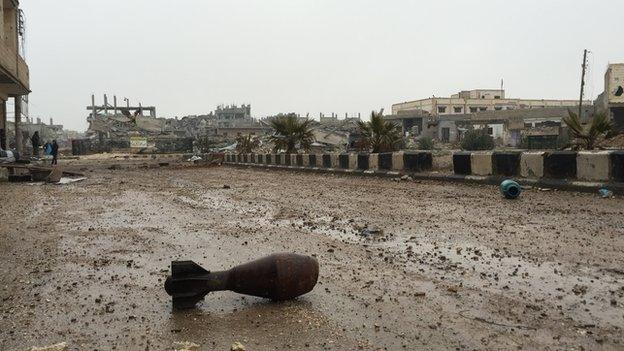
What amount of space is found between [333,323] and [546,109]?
54569 mm

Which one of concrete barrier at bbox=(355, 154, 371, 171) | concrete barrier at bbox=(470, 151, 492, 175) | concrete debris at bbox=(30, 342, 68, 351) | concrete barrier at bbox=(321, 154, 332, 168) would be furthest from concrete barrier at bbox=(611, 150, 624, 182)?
concrete barrier at bbox=(321, 154, 332, 168)

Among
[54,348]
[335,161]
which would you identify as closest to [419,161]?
[335,161]

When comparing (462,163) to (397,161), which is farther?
(397,161)

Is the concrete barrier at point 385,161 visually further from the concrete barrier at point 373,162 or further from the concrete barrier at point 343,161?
the concrete barrier at point 343,161

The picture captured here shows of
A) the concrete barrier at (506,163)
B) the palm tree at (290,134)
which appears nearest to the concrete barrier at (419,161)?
the concrete barrier at (506,163)

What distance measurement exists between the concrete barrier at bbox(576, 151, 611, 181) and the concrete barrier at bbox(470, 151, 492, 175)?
1990 mm

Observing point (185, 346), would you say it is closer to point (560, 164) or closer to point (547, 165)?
point (560, 164)

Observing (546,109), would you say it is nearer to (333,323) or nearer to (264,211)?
(264,211)

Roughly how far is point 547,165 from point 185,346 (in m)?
8.09

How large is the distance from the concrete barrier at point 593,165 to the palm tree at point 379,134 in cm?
878

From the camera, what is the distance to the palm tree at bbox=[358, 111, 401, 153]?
17.1 metres

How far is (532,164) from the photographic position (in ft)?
31.0

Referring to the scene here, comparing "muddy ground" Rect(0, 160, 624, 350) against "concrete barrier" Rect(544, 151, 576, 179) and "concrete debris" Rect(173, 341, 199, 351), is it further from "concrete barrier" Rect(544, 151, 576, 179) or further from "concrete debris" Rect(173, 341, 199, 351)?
"concrete barrier" Rect(544, 151, 576, 179)

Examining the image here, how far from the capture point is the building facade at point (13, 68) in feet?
67.3
